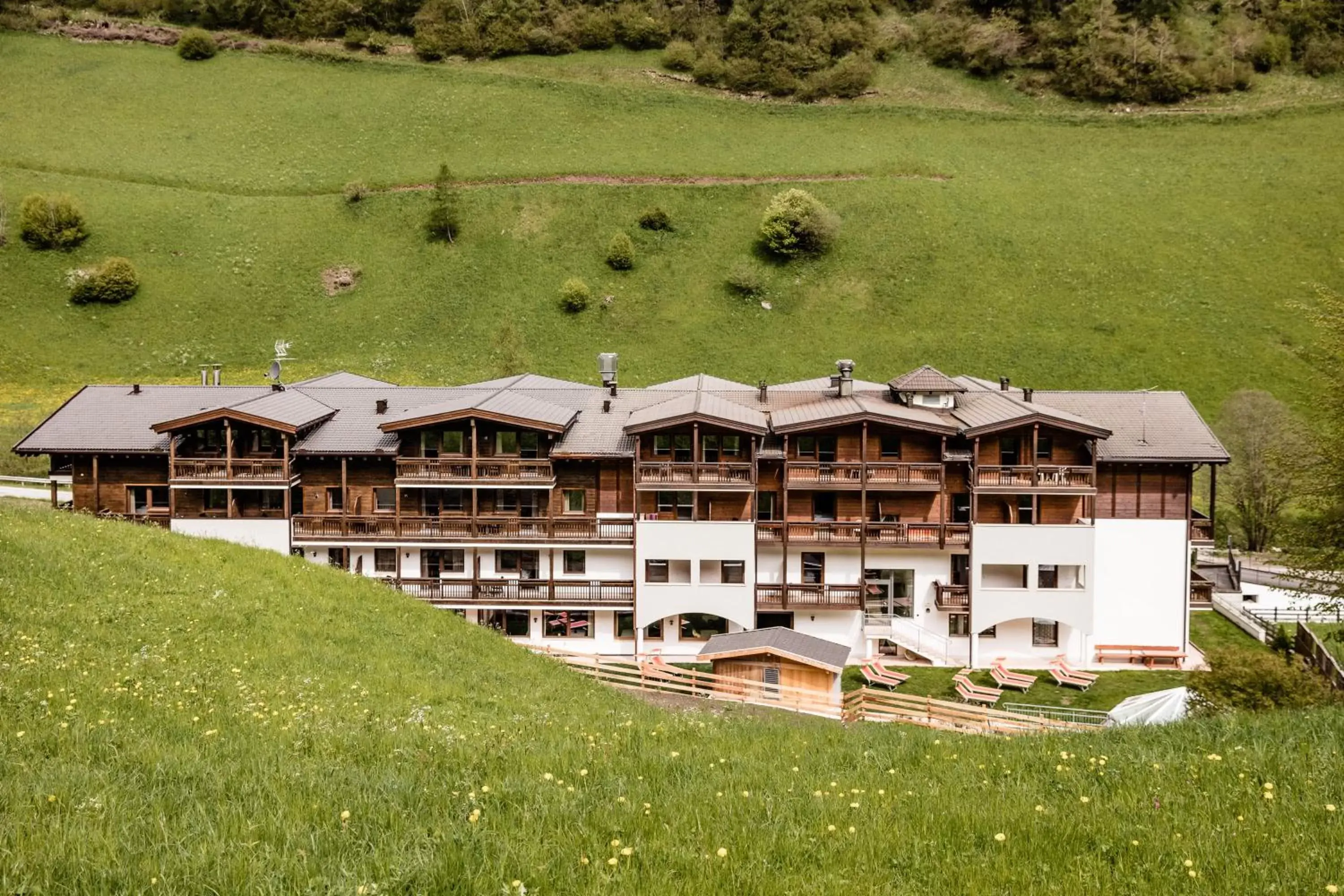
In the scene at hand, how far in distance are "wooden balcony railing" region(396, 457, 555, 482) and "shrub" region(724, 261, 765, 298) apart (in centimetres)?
4127

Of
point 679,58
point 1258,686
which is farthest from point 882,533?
point 679,58

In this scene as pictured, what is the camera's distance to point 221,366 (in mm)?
62281

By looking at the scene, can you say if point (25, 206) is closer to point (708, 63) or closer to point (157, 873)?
point (708, 63)

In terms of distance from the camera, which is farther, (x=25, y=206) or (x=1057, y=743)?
(x=25, y=206)

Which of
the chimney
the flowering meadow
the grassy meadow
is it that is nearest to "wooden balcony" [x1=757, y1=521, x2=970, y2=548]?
the chimney

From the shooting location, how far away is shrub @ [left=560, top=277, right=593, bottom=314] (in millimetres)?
67812

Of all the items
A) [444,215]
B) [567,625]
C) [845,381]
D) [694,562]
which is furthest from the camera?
[444,215]

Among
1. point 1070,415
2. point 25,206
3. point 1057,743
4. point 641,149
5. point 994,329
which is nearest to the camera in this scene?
point 1057,743

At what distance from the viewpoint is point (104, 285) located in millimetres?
67062

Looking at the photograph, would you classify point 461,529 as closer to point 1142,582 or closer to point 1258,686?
point 1258,686

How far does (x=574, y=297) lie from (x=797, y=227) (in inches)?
794

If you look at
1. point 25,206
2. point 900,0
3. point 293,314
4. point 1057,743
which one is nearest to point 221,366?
point 293,314

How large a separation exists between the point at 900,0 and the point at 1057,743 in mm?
127704

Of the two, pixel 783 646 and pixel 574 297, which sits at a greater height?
pixel 574 297
